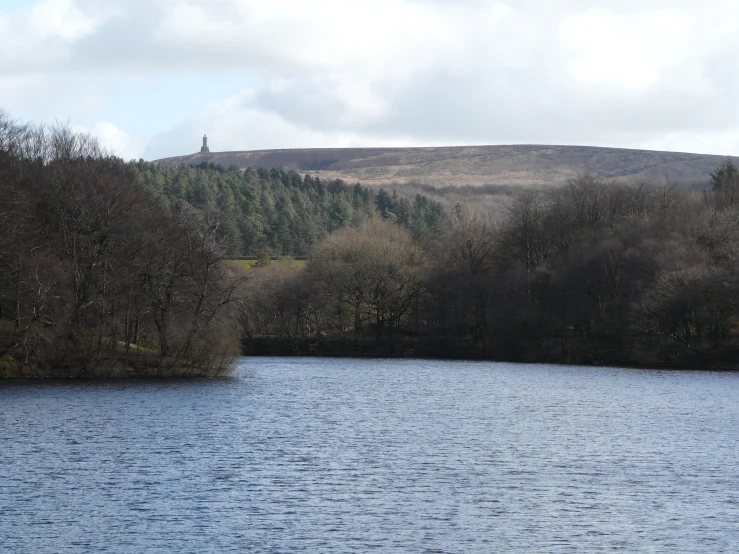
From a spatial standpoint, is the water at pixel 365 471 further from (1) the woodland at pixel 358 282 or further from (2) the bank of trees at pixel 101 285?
(1) the woodland at pixel 358 282

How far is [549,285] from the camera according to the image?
9462 centimetres

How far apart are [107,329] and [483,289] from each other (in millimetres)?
46012

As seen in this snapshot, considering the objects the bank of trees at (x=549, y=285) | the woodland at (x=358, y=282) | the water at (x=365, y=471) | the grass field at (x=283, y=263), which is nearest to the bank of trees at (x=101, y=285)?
the woodland at (x=358, y=282)

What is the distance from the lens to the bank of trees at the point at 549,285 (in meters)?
79.5

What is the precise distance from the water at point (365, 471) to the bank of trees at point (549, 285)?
2166 centimetres

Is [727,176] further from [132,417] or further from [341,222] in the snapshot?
[132,417]

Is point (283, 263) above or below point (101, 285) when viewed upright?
above

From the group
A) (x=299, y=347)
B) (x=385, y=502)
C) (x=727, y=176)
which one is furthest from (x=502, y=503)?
(x=727, y=176)

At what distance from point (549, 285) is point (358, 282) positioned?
2402 centimetres

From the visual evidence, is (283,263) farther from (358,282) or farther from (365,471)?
(365,471)

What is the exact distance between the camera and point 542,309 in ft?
311

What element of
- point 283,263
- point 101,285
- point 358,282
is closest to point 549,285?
point 358,282

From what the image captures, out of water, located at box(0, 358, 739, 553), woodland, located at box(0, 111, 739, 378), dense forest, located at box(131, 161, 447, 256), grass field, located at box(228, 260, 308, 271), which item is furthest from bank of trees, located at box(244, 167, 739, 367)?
dense forest, located at box(131, 161, 447, 256)

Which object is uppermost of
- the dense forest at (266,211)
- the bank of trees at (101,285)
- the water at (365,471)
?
the dense forest at (266,211)
